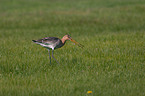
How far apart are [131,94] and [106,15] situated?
627 inches

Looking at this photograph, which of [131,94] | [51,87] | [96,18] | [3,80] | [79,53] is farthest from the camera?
[96,18]

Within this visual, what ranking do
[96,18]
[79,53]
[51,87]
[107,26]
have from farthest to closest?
[96,18] → [107,26] → [79,53] → [51,87]

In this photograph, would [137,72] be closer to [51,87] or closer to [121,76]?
[121,76]

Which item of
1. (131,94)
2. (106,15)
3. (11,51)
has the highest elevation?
(106,15)

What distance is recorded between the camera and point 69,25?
1873 cm

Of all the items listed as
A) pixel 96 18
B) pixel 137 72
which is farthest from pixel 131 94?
pixel 96 18

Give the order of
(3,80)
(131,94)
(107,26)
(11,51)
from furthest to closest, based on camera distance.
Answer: (107,26) → (11,51) → (3,80) → (131,94)

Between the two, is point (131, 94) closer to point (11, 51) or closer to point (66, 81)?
point (66, 81)

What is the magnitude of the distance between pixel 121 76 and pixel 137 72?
1.84 ft

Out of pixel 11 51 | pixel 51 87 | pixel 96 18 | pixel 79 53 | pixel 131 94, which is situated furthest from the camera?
pixel 96 18

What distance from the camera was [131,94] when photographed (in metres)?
5.88

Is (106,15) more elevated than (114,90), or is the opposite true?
(106,15)

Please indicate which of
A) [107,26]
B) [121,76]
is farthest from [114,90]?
[107,26]

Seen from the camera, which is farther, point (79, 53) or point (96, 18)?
point (96, 18)
